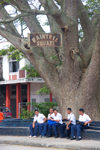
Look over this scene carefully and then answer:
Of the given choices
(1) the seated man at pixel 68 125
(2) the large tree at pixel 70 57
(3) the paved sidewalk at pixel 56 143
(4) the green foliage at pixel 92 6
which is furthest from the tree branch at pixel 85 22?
(3) the paved sidewalk at pixel 56 143

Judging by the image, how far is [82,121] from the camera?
1401 cm

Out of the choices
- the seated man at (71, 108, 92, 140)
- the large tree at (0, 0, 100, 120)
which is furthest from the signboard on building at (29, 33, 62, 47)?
the seated man at (71, 108, 92, 140)

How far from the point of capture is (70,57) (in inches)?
596

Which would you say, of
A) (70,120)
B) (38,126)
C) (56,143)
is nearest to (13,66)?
(38,126)

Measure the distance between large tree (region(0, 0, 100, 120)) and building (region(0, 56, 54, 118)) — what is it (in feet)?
56.1

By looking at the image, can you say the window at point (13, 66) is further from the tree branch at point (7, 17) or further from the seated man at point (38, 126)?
the seated man at point (38, 126)

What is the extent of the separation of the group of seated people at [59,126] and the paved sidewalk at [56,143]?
342 mm

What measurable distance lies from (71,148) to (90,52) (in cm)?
509

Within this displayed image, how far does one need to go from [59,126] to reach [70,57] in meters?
3.20

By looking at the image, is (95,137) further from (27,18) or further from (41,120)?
(27,18)

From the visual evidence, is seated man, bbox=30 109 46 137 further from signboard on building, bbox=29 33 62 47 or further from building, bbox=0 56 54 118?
building, bbox=0 56 54 118

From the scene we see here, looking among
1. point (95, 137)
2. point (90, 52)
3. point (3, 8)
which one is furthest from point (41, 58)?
point (95, 137)

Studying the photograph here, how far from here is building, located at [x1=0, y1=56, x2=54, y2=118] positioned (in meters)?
34.3

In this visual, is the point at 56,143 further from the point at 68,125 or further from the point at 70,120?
the point at 70,120
